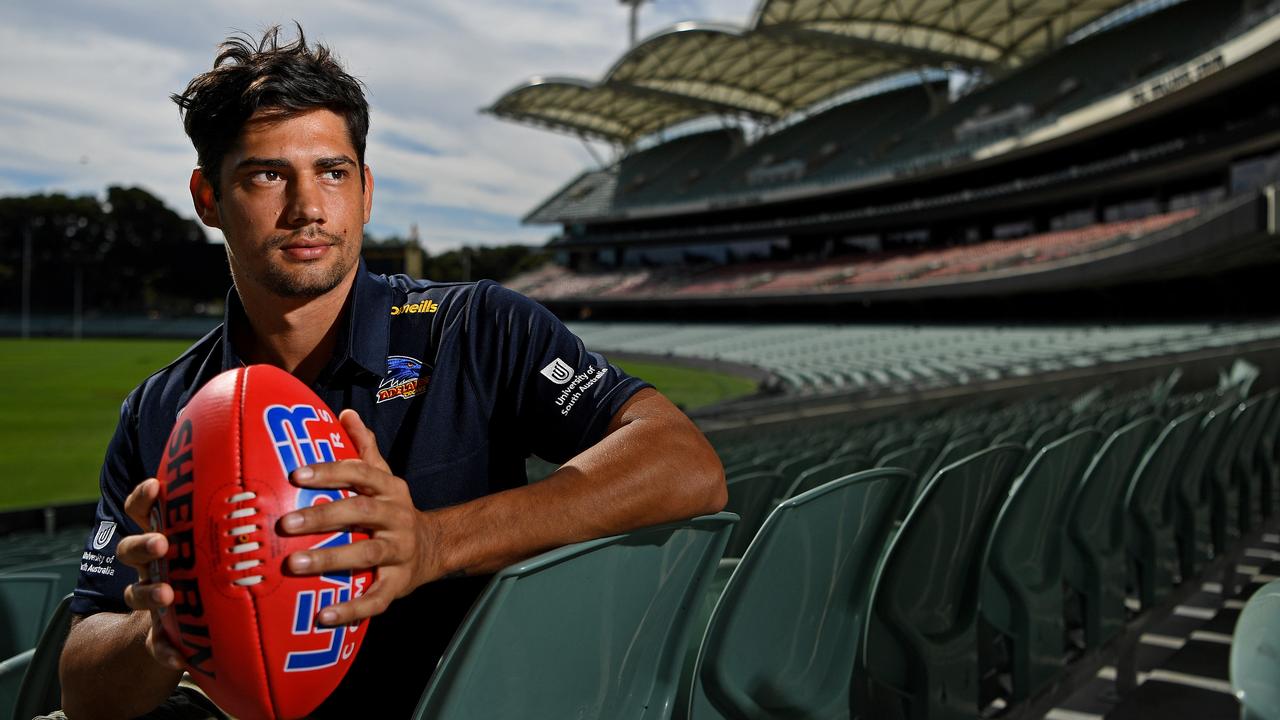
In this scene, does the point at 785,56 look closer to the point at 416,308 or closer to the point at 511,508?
the point at 416,308

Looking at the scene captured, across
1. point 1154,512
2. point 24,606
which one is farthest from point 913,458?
point 24,606

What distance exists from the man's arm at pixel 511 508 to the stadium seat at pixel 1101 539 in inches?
68.4

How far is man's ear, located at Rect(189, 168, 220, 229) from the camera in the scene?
143cm

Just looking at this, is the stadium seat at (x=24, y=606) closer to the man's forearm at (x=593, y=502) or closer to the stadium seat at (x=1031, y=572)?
the man's forearm at (x=593, y=502)

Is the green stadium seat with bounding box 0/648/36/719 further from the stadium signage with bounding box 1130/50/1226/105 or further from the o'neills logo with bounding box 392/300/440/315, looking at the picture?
the stadium signage with bounding box 1130/50/1226/105

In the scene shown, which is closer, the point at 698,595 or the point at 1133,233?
the point at 698,595

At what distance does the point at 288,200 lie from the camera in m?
1.35

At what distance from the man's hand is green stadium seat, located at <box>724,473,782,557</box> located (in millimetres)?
1563

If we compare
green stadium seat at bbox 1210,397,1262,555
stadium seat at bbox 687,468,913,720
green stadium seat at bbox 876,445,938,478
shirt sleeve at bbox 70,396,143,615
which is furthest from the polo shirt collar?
green stadium seat at bbox 1210,397,1262,555

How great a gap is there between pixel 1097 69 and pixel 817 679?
37174 mm

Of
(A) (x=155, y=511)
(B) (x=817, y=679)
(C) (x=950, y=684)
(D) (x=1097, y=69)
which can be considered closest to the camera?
(A) (x=155, y=511)

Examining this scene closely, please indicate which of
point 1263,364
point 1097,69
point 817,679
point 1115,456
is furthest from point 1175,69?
point 817,679

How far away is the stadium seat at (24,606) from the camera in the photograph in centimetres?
211

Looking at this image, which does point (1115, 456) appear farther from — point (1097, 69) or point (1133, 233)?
point (1097, 69)
